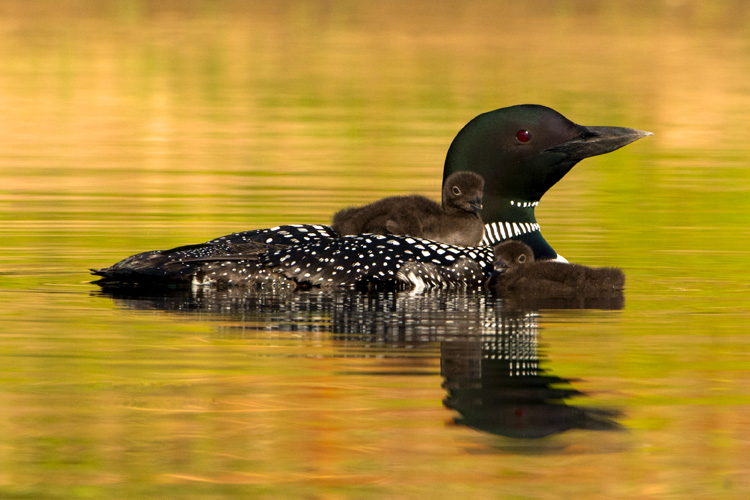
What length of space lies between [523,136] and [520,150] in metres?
0.07

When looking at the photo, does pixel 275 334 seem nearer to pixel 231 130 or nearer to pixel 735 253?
pixel 735 253

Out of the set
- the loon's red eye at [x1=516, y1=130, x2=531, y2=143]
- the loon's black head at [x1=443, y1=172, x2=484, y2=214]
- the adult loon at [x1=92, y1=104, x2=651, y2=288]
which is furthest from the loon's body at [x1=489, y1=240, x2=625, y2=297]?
the loon's red eye at [x1=516, y1=130, x2=531, y2=143]

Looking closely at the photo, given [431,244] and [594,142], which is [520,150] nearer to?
[594,142]

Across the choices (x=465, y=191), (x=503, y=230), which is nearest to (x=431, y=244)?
(x=465, y=191)

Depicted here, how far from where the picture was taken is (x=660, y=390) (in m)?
5.37

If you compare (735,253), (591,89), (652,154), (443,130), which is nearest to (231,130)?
(443,130)

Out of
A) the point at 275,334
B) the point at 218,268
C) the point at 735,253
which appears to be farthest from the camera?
the point at 735,253

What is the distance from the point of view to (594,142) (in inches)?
310

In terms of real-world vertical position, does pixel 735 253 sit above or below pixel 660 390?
above

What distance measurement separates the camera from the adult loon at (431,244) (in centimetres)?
721

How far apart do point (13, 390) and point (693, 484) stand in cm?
227

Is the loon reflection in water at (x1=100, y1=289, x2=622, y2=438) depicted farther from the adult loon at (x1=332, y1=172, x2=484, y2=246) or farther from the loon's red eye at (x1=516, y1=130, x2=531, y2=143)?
the loon's red eye at (x1=516, y1=130, x2=531, y2=143)

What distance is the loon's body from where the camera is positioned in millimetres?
7383

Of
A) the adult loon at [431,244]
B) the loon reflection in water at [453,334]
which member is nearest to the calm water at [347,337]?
the loon reflection in water at [453,334]
